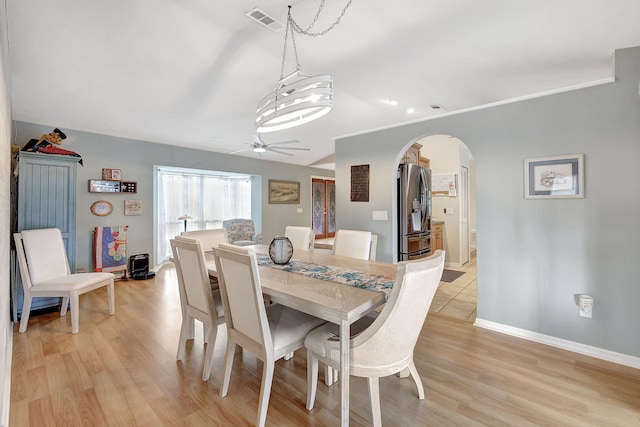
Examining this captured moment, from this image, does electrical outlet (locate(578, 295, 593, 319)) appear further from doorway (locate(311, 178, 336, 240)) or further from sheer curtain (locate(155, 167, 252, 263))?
doorway (locate(311, 178, 336, 240))

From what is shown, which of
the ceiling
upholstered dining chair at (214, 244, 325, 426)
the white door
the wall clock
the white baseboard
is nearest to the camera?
upholstered dining chair at (214, 244, 325, 426)

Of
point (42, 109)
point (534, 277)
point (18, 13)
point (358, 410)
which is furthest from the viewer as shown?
point (42, 109)

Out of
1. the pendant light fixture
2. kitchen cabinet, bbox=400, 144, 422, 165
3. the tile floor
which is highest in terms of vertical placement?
kitchen cabinet, bbox=400, 144, 422, 165

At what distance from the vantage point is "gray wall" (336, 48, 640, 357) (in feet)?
7.24

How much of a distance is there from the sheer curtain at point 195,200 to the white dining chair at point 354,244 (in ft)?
12.5

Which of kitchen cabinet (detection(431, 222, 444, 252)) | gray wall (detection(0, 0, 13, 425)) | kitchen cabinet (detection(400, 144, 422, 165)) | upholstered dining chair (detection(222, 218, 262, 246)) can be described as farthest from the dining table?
upholstered dining chair (detection(222, 218, 262, 246))

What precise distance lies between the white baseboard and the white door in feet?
9.65

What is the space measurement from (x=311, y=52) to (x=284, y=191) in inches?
183

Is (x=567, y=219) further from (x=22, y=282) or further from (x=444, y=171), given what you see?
(x=22, y=282)

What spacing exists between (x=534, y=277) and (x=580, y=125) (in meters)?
1.38

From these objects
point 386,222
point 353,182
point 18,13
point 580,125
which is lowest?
point 386,222

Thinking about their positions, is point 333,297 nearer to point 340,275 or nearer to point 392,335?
point 392,335

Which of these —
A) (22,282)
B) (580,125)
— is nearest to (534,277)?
(580,125)

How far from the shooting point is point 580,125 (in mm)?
2375
